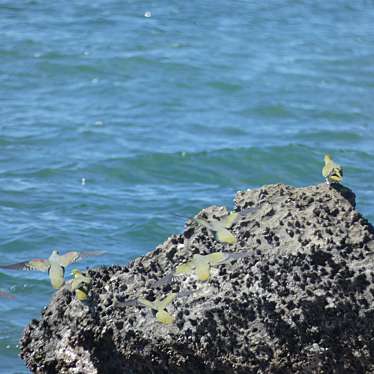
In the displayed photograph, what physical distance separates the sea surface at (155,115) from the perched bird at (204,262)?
1.66m

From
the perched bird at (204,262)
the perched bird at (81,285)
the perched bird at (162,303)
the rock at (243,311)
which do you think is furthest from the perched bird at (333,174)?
the perched bird at (81,285)

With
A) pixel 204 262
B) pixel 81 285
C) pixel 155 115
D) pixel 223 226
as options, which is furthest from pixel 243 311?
pixel 155 115

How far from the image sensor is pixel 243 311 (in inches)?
192

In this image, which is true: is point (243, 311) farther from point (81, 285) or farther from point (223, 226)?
point (81, 285)

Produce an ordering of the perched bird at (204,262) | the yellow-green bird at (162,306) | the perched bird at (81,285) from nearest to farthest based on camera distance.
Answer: the yellow-green bird at (162,306)
the perched bird at (204,262)
the perched bird at (81,285)

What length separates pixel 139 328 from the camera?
4949 millimetres

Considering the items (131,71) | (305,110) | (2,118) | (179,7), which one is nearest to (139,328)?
(2,118)

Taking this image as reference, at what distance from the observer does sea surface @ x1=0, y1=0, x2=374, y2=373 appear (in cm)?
938

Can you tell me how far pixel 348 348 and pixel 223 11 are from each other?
12439 mm

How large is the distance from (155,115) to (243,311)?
26.4 ft

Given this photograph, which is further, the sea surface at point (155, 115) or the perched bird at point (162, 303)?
the sea surface at point (155, 115)

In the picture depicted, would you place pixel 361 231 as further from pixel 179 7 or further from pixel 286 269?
pixel 179 7

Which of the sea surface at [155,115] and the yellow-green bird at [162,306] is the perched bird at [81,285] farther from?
the sea surface at [155,115]

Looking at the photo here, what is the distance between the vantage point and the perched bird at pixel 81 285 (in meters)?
5.12
